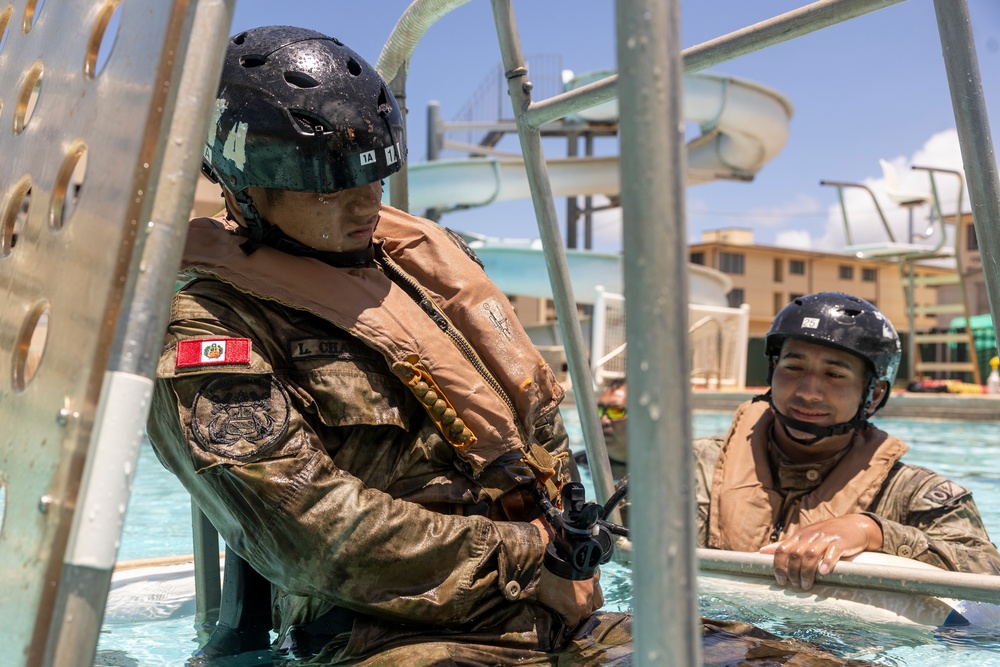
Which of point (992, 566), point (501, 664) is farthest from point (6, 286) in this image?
point (992, 566)

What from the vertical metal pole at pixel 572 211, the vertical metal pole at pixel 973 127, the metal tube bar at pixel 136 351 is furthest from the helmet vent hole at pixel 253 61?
the vertical metal pole at pixel 572 211

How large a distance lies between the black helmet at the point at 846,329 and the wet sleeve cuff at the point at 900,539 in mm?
750

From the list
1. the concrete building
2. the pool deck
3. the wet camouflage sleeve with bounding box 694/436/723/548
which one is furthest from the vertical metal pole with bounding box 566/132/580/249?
the wet camouflage sleeve with bounding box 694/436/723/548

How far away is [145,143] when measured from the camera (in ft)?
3.71

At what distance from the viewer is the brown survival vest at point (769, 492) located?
11.9 feet

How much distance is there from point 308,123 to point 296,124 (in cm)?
3

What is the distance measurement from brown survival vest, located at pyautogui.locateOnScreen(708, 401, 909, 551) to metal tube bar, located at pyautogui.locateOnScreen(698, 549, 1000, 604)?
0.64 metres

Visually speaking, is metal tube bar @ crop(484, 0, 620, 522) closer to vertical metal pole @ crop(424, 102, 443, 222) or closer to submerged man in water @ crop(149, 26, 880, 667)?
submerged man in water @ crop(149, 26, 880, 667)

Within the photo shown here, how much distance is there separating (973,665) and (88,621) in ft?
8.27

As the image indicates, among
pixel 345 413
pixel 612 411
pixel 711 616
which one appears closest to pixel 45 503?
pixel 345 413

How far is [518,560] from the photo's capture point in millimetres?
2059

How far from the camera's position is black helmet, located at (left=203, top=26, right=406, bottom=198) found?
2078mm

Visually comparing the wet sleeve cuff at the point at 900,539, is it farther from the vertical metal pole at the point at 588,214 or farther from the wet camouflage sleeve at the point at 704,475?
the vertical metal pole at the point at 588,214

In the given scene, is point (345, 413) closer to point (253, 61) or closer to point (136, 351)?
point (253, 61)
